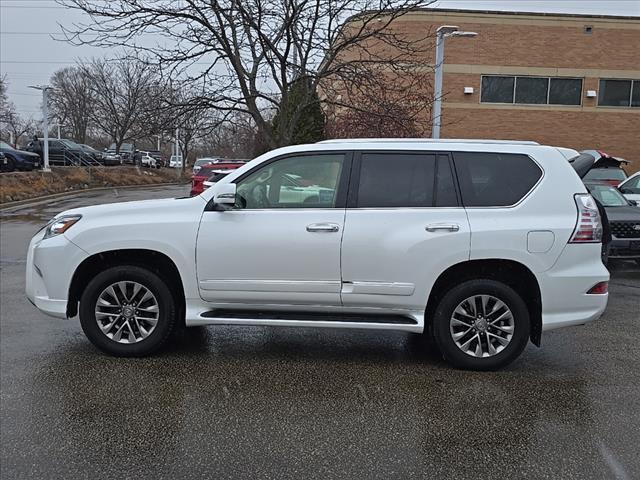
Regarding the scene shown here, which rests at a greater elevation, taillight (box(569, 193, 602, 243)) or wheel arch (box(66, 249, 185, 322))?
taillight (box(569, 193, 602, 243))

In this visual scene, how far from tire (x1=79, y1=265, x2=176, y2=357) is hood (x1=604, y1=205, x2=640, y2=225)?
7.49 metres

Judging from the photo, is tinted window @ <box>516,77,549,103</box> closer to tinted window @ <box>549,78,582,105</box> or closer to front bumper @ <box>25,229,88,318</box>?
tinted window @ <box>549,78,582,105</box>

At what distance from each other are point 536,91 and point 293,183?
78.9 ft

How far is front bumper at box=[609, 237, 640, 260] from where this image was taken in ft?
29.8

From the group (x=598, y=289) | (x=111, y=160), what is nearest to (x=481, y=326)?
(x=598, y=289)

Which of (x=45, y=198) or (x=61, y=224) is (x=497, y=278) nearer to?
(x=61, y=224)

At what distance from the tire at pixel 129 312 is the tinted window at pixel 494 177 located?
8.85 ft

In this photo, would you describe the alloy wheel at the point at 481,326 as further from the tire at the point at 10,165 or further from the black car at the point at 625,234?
the tire at the point at 10,165

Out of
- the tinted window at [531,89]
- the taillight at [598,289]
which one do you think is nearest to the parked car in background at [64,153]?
the tinted window at [531,89]

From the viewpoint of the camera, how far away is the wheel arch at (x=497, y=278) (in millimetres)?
4625

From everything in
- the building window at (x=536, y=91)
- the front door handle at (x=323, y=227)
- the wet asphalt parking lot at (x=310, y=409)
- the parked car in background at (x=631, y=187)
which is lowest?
the wet asphalt parking lot at (x=310, y=409)

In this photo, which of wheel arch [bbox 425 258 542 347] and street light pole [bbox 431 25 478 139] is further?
street light pole [bbox 431 25 478 139]

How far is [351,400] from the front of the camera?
161 inches

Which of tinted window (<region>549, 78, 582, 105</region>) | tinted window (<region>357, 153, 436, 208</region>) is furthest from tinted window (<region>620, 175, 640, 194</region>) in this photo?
tinted window (<region>549, 78, 582, 105</region>)
